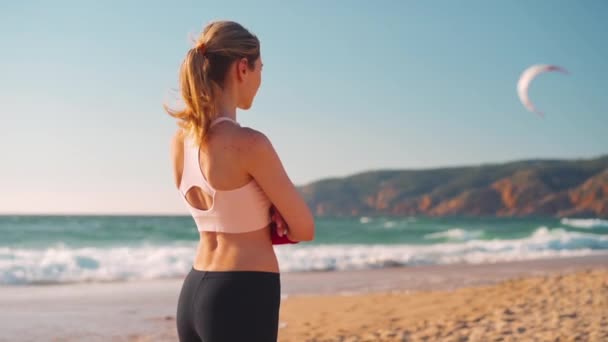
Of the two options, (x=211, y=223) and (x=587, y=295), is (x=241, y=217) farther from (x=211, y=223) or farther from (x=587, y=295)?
(x=587, y=295)

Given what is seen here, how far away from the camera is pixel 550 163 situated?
7006 cm

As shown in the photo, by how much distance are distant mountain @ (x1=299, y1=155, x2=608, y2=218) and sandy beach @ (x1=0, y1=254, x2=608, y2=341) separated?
5770 centimetres

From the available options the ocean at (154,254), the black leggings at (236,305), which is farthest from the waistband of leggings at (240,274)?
the ocean at (154,254)

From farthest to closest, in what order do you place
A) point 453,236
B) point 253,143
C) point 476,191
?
point 476,191 → point 453,236 → point 253,143

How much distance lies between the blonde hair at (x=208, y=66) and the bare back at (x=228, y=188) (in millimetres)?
50

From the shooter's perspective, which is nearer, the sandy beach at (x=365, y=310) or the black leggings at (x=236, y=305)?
the black leggings at (x=236, y=305)

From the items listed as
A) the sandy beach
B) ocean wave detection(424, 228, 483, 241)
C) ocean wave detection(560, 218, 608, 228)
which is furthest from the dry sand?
ocean wave detection(560, 218, 608, 228)

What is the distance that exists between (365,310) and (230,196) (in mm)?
6583

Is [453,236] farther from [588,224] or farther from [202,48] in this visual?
[202,48]

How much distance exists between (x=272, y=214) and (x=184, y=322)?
372 millimetres

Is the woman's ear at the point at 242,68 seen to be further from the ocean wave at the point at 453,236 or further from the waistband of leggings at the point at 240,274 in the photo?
the ocean wave at the point at 453,236

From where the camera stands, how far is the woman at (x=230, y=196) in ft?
5.17

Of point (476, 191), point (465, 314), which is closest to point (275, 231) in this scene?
point (465, 314)

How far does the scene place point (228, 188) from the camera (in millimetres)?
1591
